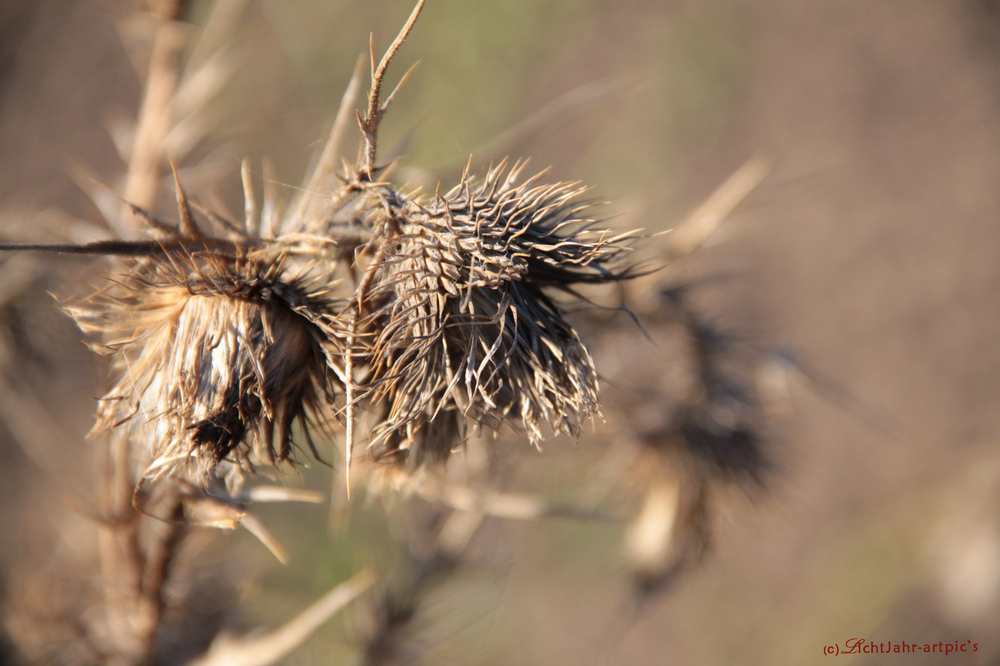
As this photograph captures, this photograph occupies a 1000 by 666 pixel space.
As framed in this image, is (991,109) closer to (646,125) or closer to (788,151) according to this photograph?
(788,151)

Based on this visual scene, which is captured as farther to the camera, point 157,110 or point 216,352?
point 157,110

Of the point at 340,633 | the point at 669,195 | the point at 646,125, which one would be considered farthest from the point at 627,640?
the point at 646,125

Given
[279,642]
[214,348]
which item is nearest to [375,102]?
[214,348]

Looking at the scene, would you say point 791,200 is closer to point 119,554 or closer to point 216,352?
point 216,352

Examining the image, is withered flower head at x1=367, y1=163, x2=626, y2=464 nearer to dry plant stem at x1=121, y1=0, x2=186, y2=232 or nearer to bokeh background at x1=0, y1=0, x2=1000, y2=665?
dry plant stem at x1=121, y1=0, x2=186, y2=232

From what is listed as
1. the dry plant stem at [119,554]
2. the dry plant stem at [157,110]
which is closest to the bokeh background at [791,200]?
the dry plant stem at [157,110]

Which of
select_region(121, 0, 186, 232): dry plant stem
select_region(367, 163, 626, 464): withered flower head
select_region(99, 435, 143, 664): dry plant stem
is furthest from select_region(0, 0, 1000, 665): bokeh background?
select_region(367, 163, 626, 464): withered flower head

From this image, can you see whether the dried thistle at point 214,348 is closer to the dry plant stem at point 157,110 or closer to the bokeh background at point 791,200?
the dry plant stem at point 157,110
